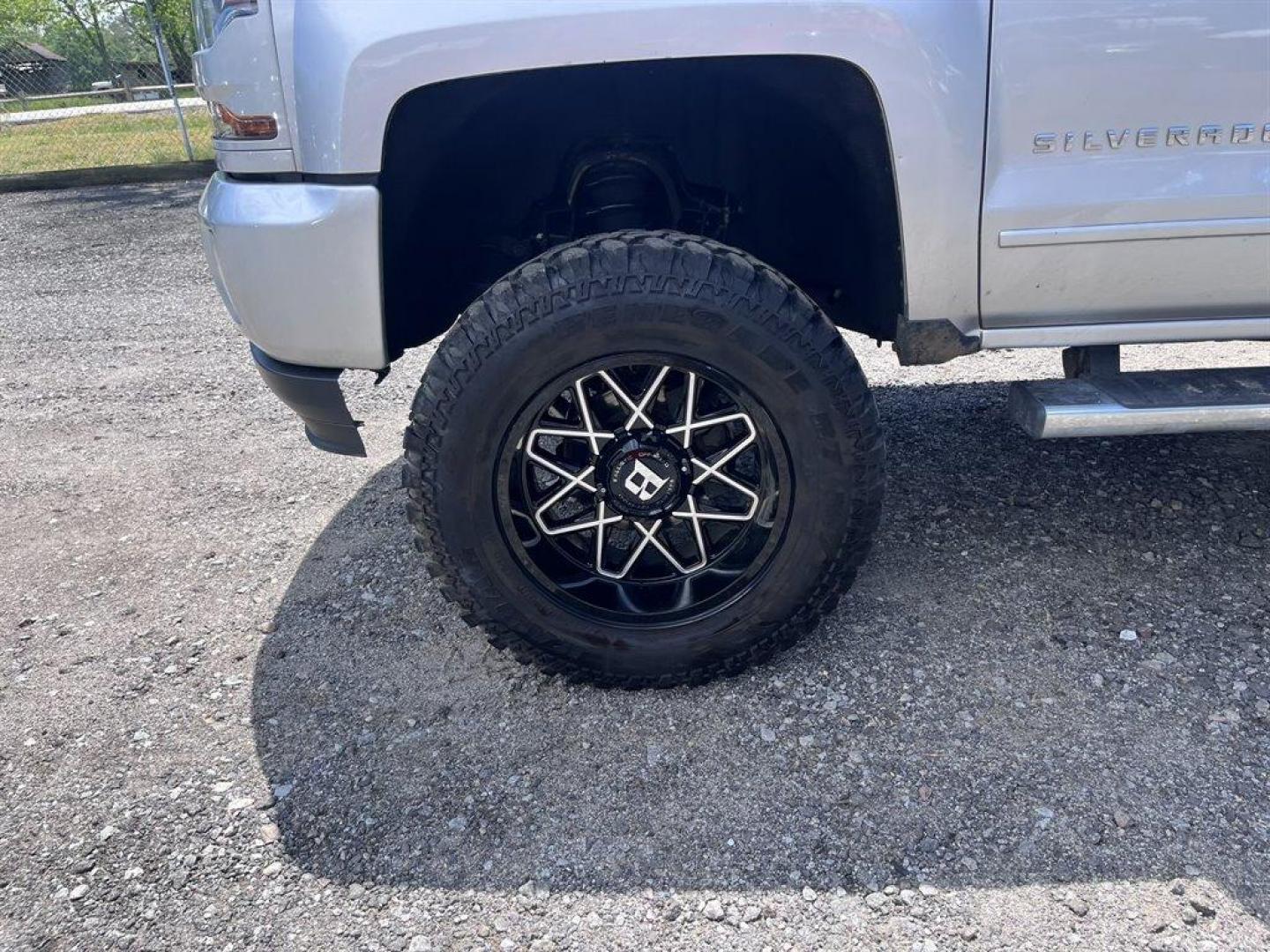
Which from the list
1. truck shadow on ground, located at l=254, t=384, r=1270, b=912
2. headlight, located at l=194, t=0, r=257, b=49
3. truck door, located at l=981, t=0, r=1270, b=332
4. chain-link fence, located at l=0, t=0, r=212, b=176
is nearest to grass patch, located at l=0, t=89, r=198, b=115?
chain-link fence, located at l=0, t=0, r=212, b=176

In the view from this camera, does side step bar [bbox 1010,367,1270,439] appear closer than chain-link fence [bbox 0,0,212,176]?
Yes

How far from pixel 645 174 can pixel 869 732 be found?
5.38 ft

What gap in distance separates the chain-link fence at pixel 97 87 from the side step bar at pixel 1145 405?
562 cm

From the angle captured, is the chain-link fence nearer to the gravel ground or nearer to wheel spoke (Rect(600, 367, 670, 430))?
the gravel ground

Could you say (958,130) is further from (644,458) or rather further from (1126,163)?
(644,458)

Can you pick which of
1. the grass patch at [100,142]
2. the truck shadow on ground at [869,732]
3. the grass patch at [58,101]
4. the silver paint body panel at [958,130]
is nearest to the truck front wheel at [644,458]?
the truck shadow on ground at [869,732]

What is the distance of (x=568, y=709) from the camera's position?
8.23 feet

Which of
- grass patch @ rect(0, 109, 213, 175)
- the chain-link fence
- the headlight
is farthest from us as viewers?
the chain-link fence

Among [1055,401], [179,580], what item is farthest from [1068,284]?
[179,580]

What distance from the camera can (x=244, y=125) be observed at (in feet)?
7.61

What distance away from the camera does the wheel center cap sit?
2451mm

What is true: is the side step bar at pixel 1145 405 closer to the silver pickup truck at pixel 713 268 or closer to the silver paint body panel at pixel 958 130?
the silver pickup truck at pixel 713 268

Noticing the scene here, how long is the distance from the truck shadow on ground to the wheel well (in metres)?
0.86

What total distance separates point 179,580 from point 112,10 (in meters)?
31.1
